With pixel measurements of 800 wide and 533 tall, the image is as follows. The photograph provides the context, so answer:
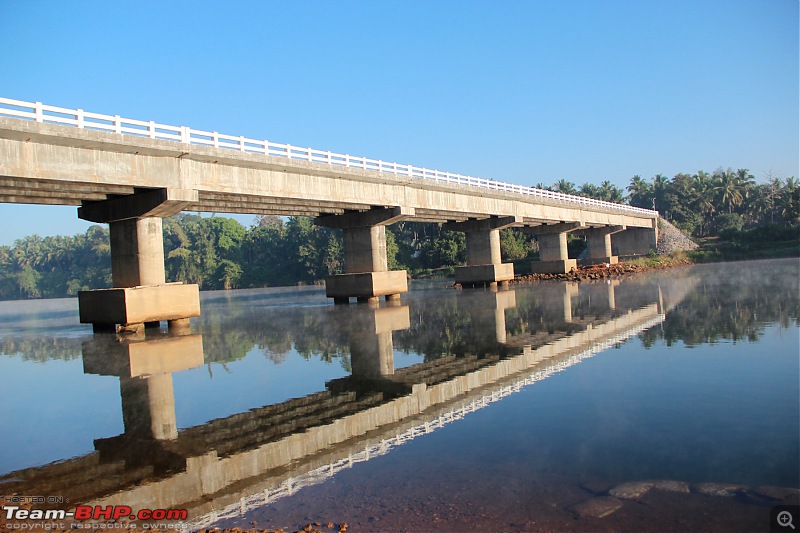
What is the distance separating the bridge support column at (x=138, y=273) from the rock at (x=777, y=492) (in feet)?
80.1

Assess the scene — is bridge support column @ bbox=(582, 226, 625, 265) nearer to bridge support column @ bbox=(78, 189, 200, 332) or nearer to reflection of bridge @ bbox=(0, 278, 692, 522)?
bridge support column @ bbox=(78, 189, 200, 332)

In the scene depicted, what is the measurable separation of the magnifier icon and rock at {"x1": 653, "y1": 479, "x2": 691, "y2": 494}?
789 millimetres

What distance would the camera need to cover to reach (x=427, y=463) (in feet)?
23.8

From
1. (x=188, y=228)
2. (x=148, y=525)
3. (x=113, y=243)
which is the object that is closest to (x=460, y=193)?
(x=113, y=243)

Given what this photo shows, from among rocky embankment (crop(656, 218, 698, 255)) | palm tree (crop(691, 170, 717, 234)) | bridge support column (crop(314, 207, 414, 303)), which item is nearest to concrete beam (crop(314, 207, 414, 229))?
bridge support column (crop(314, 207, 414, 303))

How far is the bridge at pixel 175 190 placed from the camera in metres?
22.2

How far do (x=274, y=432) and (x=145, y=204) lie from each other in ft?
67.4

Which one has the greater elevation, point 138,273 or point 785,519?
point 138,273

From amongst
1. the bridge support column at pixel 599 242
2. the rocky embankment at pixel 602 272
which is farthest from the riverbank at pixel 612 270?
the bridge support column at pixel 599 242

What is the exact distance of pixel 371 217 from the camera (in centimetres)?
4009

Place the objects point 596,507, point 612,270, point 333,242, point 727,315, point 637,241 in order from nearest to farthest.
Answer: point 596,507, point 727,315, point 612,270, point 637,241, point 333,242

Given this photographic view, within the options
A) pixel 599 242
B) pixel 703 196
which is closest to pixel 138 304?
pixel 599 242

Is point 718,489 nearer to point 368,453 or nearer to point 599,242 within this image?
point 368,453

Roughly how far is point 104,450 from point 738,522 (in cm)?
790
